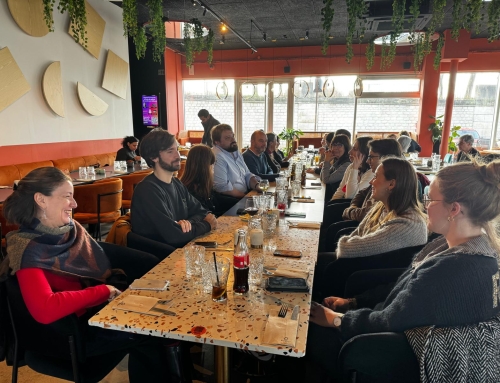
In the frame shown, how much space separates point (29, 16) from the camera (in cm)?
566

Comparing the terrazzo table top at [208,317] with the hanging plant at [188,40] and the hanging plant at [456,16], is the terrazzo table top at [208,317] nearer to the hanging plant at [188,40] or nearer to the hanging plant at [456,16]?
the hanging plant at [456,16]

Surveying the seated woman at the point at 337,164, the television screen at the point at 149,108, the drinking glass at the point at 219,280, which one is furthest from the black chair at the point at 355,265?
the television screen at the point at 149,108

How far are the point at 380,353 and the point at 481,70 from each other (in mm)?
11855

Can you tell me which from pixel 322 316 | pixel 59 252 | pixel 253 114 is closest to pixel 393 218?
pixel 322 316

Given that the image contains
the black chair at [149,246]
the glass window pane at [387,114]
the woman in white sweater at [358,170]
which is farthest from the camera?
the glass window pane at [387,114]

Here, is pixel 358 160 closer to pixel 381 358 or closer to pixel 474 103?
pixel 381 358

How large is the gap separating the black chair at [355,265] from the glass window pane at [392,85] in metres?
10.8

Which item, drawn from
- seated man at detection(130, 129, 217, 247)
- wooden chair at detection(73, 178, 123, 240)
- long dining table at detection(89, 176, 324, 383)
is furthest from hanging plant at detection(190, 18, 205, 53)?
long dining table at detection(89, 176, 324, 383)

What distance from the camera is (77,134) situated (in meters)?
7.12

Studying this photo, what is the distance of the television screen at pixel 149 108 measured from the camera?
10.6 m

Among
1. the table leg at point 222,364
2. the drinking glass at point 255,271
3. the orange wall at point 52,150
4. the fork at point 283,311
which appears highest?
the orange wall at point 52,150

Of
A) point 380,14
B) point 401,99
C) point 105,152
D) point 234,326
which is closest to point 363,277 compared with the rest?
point 234,326

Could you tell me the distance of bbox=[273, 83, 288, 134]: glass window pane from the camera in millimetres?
12555

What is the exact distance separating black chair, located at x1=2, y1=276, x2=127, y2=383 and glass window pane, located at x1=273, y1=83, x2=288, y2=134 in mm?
11726
